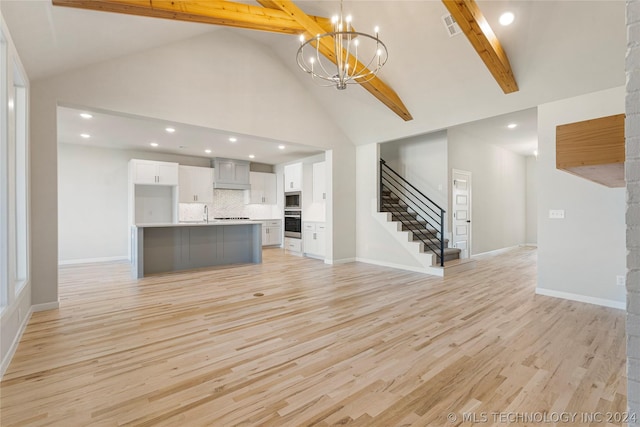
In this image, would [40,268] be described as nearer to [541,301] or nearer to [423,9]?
[423,9]

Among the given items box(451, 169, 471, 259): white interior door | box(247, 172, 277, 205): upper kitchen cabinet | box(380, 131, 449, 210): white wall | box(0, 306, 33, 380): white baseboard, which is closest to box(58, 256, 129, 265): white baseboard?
box(247, 172, 277, 205): upper kitchen cabinet

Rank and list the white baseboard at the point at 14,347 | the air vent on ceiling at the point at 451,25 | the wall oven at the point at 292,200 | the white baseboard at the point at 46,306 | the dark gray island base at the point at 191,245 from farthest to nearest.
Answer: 1. the wall oven at the point at 292,200
2. the dark gray island base at the point at 191,245
3. the air vent on ceiling at the point at 451,25
4. the white baseboard at the point at 46,306
5. the white baseboard at the point at 14,347

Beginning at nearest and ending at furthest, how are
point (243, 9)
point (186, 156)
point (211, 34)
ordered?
point (243, 9), point (211, 34), point (186, 156)

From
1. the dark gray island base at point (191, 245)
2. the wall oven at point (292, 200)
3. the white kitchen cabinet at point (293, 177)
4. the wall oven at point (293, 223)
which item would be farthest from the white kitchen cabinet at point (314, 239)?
the dark gray island base at point (191, 245)

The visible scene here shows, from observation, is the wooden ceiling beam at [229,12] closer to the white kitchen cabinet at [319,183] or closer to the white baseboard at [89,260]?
the white kitchen cabinet at [319,183]

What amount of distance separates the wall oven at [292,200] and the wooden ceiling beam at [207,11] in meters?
4.84

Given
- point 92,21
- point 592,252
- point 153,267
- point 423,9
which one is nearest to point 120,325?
point 153,267

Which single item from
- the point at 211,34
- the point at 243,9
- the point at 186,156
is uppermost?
the point at 211,34

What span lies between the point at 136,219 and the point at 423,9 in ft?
25.3

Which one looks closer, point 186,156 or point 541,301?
point 541,301

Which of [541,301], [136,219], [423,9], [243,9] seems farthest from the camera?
[136,219]

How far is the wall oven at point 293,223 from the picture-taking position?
8406 millimetres

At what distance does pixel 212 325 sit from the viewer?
3141 millimetres

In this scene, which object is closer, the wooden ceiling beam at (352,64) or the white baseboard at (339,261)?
the wooden ceiling beam at (352,64)
